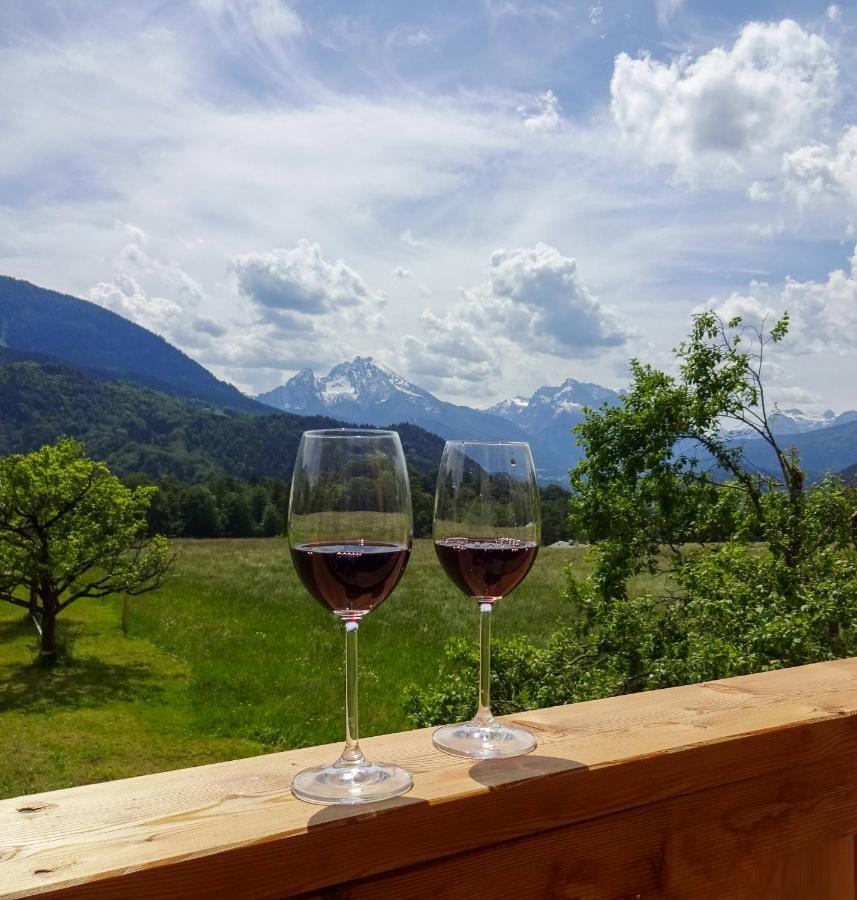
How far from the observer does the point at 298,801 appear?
1.04 meters

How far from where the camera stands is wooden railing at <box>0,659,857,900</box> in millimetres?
895

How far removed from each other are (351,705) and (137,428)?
16042cm

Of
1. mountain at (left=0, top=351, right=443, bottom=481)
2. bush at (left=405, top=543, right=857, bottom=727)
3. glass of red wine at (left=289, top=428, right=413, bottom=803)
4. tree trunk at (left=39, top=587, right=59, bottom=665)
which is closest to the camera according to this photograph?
glass of red wine at (left=289, top=428, right=413, bottom=803)

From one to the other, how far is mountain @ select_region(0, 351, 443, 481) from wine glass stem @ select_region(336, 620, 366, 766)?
11890 centimetres

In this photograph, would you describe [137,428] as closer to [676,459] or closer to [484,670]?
[676,459]

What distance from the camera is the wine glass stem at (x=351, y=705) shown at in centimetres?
111

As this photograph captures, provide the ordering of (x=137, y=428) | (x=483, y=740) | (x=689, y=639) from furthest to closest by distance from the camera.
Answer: (x=137, y=428)
(x=689, y=639)
(x=483, y=740)

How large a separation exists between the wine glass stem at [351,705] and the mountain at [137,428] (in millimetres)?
118898

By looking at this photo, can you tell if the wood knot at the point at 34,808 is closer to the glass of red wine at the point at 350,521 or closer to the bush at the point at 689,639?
the glass of red wine at the point at 350,521

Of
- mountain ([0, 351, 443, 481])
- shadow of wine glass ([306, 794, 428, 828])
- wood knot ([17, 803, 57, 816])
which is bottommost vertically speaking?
shadow of wine glass ([306, 794, 428, 828])

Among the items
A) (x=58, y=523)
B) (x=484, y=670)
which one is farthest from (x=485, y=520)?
(x=58, y=523)

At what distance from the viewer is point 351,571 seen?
47.3 inches

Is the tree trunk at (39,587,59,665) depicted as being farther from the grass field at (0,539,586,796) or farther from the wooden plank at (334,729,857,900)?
the wooden plank at (334,729,857,900)

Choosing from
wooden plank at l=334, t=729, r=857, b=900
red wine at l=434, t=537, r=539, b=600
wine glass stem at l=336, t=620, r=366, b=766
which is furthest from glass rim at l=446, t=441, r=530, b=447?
wooden plank at l=334, t=729, r=857, b=900
